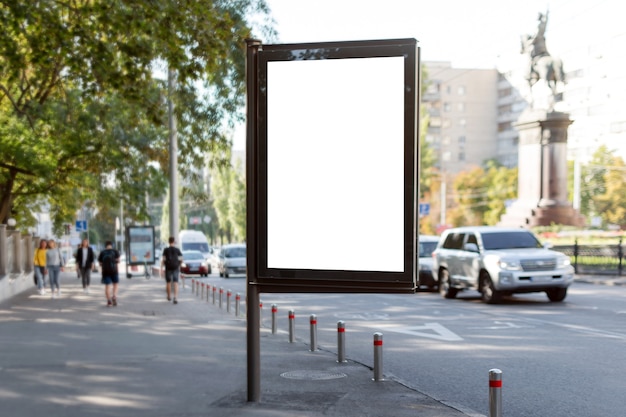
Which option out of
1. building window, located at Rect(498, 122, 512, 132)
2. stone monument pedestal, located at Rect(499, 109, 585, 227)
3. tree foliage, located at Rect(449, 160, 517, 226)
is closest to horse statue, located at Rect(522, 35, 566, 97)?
stone monument pedestal, located at Rect(499, 109, 585, 227)

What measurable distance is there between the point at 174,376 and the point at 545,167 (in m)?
29.6

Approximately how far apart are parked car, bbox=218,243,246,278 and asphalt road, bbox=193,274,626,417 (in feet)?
64.5

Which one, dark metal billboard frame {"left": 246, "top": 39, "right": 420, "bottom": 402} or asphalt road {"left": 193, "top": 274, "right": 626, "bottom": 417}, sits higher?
dark metal billboard frame {"left": 246, "top": 39, "right": 420, "bottom": 402}

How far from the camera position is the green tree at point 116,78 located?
16953mm

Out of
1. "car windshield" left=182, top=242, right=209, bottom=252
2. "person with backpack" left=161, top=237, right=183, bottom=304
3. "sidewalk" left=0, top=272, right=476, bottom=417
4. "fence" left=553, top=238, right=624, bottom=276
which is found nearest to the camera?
"sidewalk" left=0, top=272, right=476, bottom=417

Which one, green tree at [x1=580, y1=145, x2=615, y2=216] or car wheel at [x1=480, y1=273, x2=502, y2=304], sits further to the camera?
green tree at [x1=580, y1=145, x2=615, y2=216]

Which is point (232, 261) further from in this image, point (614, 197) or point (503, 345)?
point (614, 197)

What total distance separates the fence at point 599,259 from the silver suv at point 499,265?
1013cm

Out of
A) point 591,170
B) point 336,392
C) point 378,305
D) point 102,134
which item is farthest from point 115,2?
point 591,170

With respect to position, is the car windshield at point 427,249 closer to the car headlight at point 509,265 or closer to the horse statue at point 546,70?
the car headlight at point 509,265

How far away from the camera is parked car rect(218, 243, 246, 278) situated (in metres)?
43.1

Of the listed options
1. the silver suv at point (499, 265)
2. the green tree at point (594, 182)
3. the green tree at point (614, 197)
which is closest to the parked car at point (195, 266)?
the silver suv at point (499, 265)

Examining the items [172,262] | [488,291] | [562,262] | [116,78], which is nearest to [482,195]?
[172,262]

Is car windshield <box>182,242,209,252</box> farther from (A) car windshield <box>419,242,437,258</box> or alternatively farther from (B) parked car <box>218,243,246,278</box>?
(A) car windshield <box>419,242,437,258</box>
